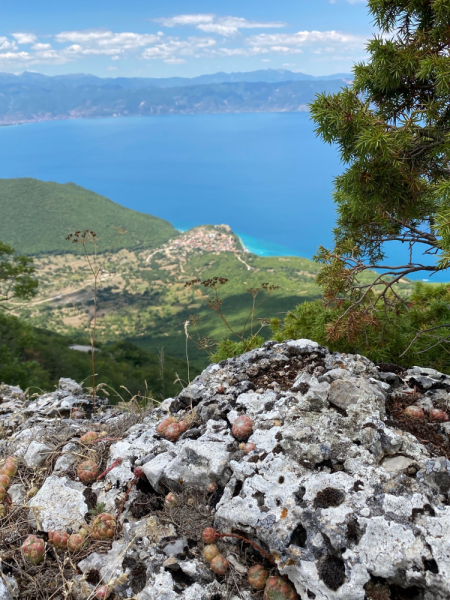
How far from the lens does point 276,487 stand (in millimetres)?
2600

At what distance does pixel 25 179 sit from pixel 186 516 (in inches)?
6253

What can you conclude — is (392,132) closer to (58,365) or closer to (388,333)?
(388,333)

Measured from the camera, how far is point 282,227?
140 m

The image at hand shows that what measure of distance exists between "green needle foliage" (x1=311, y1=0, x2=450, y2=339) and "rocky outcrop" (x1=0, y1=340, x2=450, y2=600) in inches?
53.5

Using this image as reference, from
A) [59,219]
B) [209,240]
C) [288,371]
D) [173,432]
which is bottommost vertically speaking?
[209,240]

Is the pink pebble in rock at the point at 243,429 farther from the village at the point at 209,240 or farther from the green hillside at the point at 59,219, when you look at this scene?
the green hillside at the point at 59,219

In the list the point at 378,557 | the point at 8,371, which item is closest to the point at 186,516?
the point at 378,557

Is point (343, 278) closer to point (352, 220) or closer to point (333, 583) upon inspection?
point (352, 220)

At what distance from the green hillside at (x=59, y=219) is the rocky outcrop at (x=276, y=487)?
121 m

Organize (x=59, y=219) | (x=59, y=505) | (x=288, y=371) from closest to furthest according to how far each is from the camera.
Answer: (x=59, y=505), (x=288, y=371), (x=59, y=219)

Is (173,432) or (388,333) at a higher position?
(388,333)

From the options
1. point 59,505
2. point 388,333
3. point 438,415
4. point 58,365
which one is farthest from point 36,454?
point 58,365

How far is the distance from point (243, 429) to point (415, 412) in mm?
1296

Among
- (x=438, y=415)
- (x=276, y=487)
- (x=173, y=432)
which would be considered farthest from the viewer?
(x=173, y=432)
